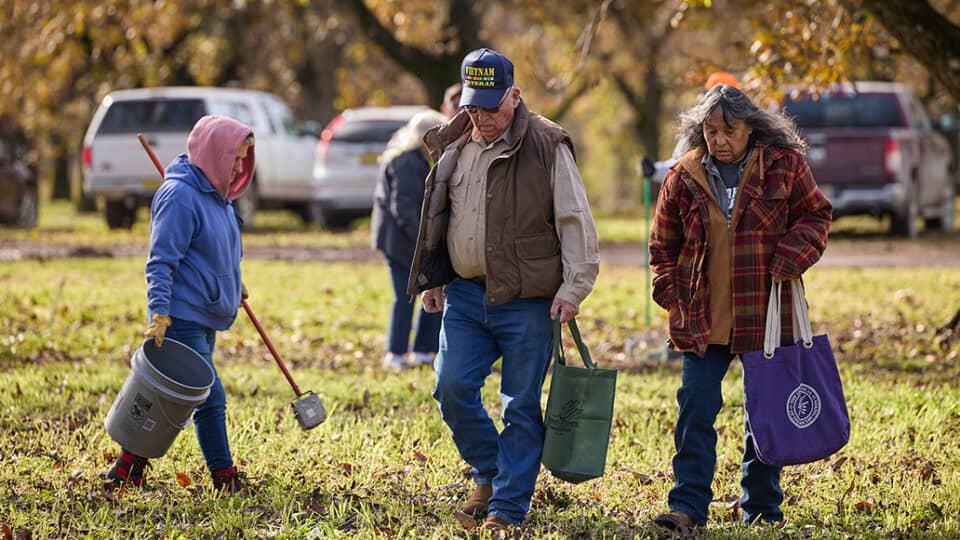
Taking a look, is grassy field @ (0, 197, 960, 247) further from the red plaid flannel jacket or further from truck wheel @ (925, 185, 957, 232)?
the red plaid flannel jacket

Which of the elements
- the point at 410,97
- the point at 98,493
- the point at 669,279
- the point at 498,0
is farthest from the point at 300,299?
the point at 410,97

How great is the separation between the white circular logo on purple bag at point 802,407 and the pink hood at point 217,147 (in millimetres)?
2520

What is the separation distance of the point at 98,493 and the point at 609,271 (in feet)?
36.9

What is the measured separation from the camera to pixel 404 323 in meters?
10.6

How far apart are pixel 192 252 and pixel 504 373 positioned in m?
1.46

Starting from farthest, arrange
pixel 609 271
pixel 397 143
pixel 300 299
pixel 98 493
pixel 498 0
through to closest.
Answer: pixel 498 0, pixel 609 271, pixel 300 299, pixel 397 143, pixel 98 493

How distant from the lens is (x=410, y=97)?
149 feet

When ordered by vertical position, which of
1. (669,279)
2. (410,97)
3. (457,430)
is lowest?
(410,97)

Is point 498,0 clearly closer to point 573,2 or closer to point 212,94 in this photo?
point 573,2

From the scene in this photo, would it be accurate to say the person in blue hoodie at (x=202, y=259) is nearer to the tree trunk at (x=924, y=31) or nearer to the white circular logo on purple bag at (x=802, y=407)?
the white circular logo on purple bag at (x=802, y=407)

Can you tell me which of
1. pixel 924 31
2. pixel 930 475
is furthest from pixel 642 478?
pixel 924 31

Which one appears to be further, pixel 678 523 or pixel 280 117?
pixel 280 117

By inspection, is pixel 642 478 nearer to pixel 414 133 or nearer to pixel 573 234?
pixel 573 234

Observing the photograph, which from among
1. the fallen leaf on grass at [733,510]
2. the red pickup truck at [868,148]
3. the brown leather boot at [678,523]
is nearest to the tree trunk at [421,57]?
the red pickup truck at [868,148]
